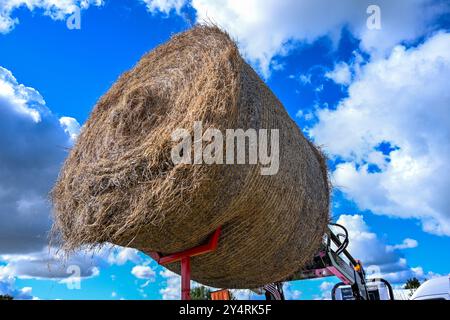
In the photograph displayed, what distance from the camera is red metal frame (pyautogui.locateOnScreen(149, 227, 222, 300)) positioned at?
12.2 ft

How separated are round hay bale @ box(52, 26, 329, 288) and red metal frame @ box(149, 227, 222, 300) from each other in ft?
0.20

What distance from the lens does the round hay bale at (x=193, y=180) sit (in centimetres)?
323

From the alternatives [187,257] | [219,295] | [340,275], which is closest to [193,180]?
[187,257]

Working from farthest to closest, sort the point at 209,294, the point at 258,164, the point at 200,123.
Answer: the point at 209,294
the point at 258,164
the point at 200,123

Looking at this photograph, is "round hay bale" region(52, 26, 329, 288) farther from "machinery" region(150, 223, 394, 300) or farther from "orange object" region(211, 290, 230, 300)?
"orange object" region(211, 290, 230, 300)

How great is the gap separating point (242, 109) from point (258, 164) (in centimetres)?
38

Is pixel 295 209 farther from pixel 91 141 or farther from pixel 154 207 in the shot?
pixel 91 141

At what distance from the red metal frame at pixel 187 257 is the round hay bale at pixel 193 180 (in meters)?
0.06

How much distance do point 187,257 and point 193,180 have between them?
3.47 feet

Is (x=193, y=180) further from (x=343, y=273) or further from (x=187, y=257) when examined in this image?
(x=343, y=273)

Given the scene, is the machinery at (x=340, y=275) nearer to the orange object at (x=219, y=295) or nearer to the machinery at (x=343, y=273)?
the machinery at (x=343, y=273)

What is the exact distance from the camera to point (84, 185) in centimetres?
361

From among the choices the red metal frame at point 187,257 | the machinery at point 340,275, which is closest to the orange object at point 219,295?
the machinery at point 340,275
